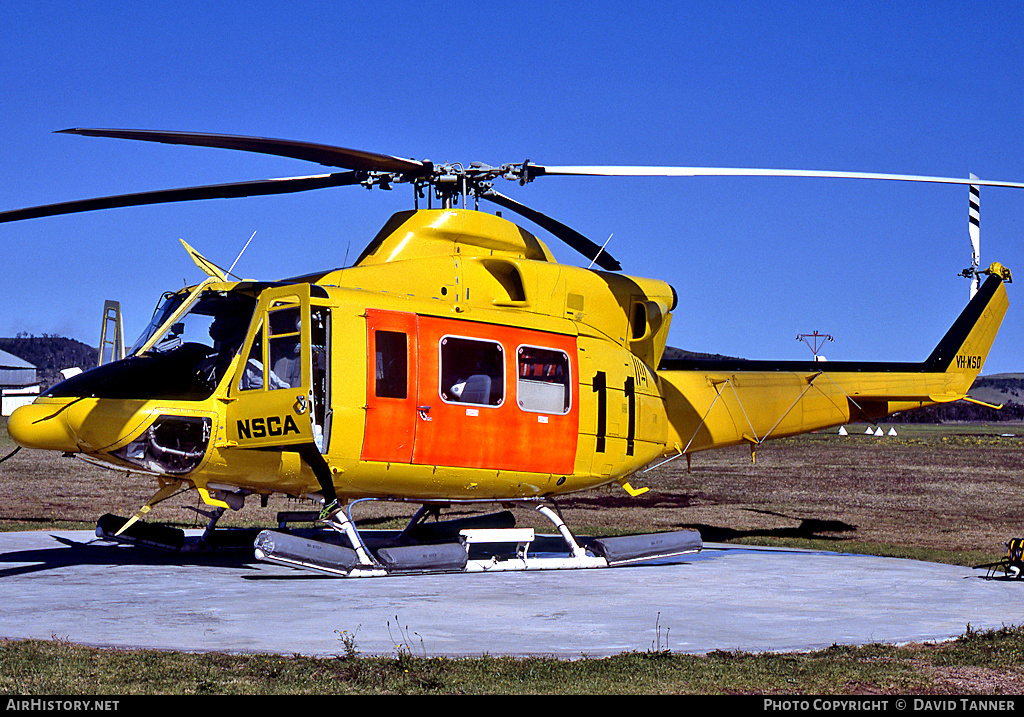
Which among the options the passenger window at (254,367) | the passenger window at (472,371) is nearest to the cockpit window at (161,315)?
the passenger window at (254,367)

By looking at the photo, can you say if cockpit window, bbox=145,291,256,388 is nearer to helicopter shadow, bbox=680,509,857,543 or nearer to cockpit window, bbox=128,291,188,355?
cockpit window, bbox=128,291,188,355

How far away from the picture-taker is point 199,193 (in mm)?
12164

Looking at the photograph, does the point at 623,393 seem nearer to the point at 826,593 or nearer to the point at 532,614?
the point at 826,593

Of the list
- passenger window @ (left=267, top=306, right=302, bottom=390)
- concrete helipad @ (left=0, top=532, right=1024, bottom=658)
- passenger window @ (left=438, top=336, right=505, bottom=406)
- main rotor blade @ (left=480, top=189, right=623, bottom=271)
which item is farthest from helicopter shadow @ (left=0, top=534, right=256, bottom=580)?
main rotor blade @ (left=480, top=189, right=623, bottom=271)

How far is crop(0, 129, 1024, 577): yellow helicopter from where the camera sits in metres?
11.6

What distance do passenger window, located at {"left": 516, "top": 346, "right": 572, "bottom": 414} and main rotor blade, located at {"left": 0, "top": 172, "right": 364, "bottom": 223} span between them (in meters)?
3.29

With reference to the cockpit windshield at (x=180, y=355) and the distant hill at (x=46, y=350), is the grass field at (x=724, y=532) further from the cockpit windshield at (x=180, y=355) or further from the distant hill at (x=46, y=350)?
the distant hill at (x=46, y=350)

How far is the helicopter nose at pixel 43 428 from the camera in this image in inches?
440

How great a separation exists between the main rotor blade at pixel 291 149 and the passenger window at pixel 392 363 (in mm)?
2087

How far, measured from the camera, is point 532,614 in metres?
9.72

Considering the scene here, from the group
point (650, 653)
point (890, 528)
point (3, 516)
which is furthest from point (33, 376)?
point (650, 653)

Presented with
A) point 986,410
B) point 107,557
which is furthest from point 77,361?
point 107,557
